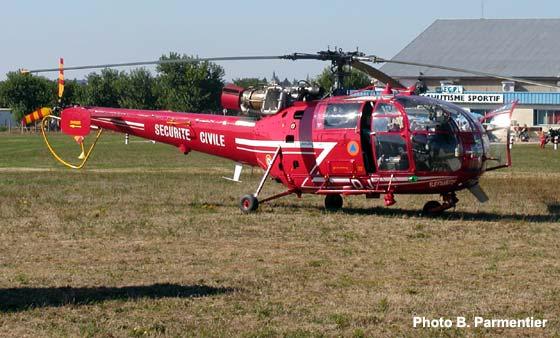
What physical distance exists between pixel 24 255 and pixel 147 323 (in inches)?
179

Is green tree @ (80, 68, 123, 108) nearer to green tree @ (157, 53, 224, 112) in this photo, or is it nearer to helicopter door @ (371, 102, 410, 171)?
green tree @ (157, 53, 224, 112)

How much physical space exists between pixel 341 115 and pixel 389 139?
3.84 ft

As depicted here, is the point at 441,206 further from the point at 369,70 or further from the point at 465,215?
the point at 369,70

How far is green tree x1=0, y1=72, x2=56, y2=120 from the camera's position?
3915 inches

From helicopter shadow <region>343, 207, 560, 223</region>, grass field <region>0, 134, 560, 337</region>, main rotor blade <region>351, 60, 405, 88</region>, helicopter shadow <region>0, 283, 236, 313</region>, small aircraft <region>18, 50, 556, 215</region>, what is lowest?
helicopter shadow <region>343, 207, 560, 223</region>

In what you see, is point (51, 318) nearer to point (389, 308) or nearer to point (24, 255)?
point (389, 308)

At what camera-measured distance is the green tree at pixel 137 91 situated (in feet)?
347

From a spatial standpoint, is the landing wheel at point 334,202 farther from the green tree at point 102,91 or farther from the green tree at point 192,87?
the green tree at point 102,91

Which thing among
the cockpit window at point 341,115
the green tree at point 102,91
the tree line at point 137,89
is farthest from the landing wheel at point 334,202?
the green tree at point 102,91

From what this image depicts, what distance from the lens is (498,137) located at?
59.5ft

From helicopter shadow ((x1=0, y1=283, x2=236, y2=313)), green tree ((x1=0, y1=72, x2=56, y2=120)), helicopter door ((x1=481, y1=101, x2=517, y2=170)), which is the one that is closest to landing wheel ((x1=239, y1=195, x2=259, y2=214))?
helicopter door ((x1=481, y1=101, x2=517, y2=170))

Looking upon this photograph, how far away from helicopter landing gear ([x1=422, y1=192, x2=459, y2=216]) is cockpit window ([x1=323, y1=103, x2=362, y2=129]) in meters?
2.07

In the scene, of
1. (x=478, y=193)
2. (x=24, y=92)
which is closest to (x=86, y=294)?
(x=478, y=193)

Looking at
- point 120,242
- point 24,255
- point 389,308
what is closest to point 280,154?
point 120,242
